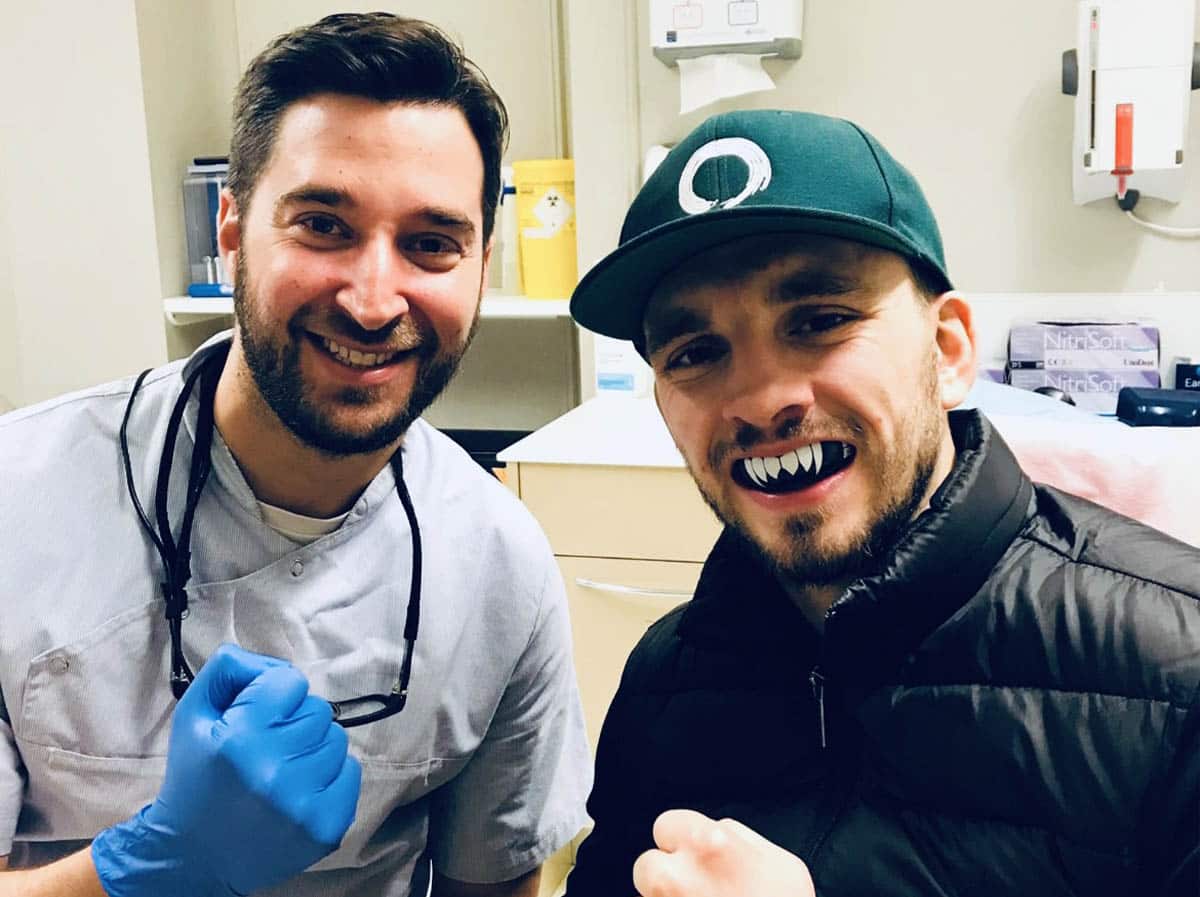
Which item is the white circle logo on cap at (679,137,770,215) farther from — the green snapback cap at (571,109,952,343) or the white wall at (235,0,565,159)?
the white wall at (235,0,565,159)

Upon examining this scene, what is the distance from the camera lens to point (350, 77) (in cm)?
117

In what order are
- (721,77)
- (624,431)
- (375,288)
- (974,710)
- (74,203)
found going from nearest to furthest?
(974,710) < (375,288) < (624,431) < (721,77) < (74,203)

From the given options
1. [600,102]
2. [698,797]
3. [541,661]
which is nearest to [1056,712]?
[698,797]

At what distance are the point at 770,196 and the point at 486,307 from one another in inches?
63.4

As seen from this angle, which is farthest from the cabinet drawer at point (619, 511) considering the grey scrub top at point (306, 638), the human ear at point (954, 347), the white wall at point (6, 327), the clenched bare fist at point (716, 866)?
the white wall at point (6, 327)

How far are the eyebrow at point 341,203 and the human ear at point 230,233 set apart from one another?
3.9 inches

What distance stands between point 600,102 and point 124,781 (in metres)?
1.73

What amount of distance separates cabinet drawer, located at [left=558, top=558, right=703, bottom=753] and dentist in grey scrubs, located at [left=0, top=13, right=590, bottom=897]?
68 centimetres

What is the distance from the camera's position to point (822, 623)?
37.1 inches

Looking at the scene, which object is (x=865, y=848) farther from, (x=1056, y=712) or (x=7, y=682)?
(x=7, y=682)

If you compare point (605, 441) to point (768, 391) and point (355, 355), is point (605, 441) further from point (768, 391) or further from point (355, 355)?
point (768, 391)

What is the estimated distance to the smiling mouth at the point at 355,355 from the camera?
1.17 metres

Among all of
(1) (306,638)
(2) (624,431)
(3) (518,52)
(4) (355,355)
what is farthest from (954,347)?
(3) (518,52)

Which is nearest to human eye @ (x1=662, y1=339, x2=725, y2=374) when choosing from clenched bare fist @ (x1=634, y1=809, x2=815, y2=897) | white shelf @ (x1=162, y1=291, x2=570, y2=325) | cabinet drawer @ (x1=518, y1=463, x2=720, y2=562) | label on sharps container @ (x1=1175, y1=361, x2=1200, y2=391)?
clenched bare fist @ (x1=634, y1=809, x2=815, y2=897)
